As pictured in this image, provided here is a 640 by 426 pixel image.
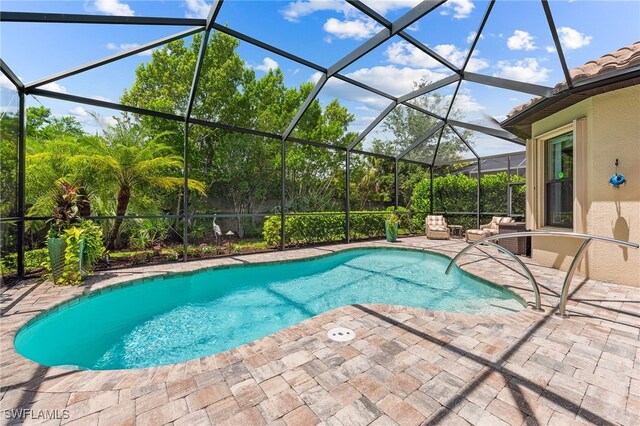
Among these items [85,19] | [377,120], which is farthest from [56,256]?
[377,120]

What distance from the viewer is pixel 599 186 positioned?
17.7ft

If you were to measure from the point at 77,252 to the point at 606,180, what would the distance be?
33.3ft

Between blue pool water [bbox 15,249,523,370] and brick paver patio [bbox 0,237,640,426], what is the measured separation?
0.71 metres

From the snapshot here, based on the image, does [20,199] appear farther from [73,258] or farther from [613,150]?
[613,150]

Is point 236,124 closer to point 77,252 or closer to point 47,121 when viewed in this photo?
point 47,121

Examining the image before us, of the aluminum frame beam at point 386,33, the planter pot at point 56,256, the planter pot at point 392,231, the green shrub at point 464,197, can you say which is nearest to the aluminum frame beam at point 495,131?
the green shrub at point 464,197

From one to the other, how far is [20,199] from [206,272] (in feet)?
12.5

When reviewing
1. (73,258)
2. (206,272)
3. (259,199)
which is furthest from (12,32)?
(259,199)

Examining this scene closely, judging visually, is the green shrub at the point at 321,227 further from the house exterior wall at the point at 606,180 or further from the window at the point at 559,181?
the house exterior wall at the point at 606,180

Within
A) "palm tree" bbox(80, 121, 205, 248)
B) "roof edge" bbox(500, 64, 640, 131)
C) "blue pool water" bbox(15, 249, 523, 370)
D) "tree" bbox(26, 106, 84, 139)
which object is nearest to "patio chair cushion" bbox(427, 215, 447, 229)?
"blue pool water" bbox(15, 249, 523, 370)

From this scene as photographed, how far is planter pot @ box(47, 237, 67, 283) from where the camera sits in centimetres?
539

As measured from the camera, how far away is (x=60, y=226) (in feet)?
18.5

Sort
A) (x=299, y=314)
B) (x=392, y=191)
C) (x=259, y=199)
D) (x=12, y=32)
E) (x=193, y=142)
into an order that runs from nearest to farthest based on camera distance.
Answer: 1. (x=12, y=32)
2. (x=299, y=314)
3. (x=193, y=142)
4. (x=259, y=199)
5. (x=392, y=191)

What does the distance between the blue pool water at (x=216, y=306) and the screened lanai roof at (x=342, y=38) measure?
4193 mm
